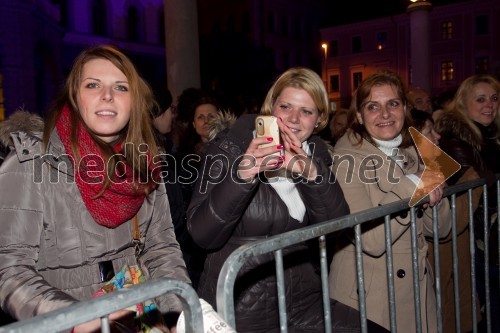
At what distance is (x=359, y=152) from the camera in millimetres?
3160

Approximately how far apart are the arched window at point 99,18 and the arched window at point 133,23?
2.50 meters

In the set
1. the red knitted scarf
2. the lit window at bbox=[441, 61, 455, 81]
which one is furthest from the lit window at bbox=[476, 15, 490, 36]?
the red knitted scarf

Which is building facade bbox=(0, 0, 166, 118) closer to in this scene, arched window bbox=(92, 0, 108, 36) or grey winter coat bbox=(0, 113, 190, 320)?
arched window bbox=(92, 0, 108, 36)

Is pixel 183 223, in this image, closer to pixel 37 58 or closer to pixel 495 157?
pixel 495 157

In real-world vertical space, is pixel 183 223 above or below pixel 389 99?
below

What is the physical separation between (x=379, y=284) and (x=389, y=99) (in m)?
1.31

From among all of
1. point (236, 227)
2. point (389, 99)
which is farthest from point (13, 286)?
point (389, 99)

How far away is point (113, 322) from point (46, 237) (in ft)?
1.67

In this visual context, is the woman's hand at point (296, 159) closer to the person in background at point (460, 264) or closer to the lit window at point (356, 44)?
the person in background at point (460, 264)

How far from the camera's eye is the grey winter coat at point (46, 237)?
6.15ft

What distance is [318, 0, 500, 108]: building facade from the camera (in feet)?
139

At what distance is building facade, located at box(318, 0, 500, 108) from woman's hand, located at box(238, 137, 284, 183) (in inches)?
1542

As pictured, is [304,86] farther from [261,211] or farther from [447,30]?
[447,30]

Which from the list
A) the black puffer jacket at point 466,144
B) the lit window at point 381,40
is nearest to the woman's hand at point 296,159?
the black puffer jacket at point 466,144
